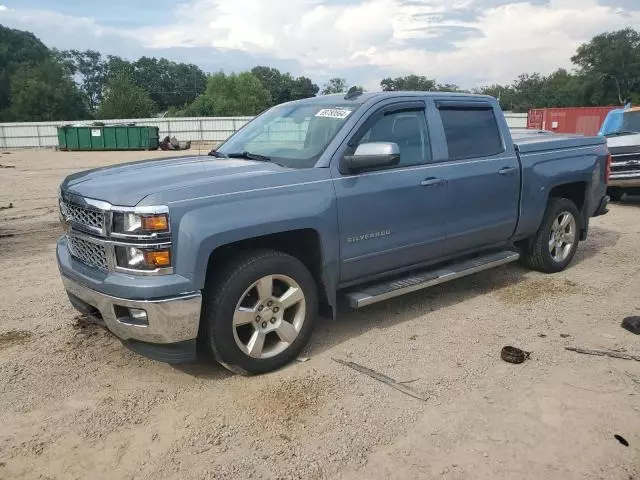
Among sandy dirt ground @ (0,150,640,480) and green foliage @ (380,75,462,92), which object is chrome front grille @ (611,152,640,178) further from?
sandy dirt ground @ (0,150,640,480)

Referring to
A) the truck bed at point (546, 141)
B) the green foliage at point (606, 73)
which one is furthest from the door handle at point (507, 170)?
the green foliage at point (606, 73)

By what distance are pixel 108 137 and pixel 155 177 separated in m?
38.6

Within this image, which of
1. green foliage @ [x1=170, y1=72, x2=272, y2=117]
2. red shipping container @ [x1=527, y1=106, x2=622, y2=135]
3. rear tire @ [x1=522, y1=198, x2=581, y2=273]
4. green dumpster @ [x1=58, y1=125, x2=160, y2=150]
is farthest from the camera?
green foliage @ [x1=170, y1=72, x2=272, y2=117]

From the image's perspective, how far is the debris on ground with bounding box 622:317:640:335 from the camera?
4527 mm

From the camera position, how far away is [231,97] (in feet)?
302

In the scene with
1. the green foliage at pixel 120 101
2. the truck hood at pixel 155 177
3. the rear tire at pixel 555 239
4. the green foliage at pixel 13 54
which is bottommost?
the rear tire at pixel 555 239

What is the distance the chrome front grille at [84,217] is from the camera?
3.46m

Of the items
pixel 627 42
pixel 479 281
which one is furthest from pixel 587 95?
pixel 479 281

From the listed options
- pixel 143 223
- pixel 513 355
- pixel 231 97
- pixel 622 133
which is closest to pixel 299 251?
pixel 143 223

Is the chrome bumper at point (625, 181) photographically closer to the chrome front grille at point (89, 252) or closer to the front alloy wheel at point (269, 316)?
the front alloy wheel at point (269, 316)

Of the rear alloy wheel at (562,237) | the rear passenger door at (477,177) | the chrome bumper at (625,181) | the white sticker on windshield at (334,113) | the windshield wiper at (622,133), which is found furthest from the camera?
the windshield wiper at (622,133)

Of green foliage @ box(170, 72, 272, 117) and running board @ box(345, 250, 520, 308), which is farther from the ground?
green foliage @ box(170, 72, 272, 117)

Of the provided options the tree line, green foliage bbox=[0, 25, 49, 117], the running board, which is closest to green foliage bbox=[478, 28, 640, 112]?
the tree line

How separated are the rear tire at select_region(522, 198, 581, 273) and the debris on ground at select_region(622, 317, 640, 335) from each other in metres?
1.47
